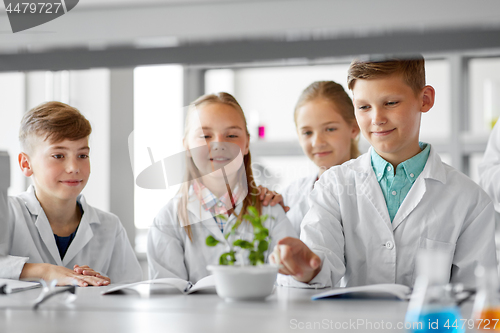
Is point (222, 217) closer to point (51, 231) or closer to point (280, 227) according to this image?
point (280, 227)

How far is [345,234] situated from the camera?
3.71ft

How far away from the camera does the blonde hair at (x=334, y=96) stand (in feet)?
4.67

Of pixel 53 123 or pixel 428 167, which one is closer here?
pixel 428 167

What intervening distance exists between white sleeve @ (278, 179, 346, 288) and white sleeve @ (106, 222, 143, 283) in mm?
541

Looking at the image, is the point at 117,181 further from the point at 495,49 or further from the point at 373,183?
the point at 495,49

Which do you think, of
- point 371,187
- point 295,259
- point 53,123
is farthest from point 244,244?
point 53,123

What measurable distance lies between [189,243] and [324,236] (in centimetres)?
43

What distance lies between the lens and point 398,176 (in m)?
1.15

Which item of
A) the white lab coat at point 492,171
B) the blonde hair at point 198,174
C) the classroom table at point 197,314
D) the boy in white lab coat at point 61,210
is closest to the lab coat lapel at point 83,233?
the boy in white lab coat at point 61,210

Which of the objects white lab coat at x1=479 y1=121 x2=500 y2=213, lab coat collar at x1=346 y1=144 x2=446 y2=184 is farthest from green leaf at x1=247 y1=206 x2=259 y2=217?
white lab coat at x1=479 y1=121 x2=500 y2=213

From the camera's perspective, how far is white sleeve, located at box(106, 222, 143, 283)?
136 cm

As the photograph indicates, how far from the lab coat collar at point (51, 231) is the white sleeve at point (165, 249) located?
0.17 meters

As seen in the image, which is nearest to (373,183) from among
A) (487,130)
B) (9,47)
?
(9,47)

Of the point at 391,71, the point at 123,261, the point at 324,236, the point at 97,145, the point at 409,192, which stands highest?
the point at 391,71
